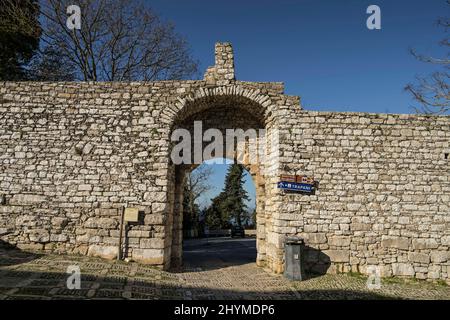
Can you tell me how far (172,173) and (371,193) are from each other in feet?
15.6

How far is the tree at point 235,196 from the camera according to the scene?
28.2 metres

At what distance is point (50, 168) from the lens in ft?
23.4

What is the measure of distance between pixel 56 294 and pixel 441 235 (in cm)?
783

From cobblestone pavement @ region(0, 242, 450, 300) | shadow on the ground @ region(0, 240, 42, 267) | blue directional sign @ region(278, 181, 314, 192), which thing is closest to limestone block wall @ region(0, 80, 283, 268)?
shadow on the ground @ region(0, 240, 42, 267)

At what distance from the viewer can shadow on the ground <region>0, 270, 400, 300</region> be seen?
14.9ft

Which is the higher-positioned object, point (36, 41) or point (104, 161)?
point (36, 41)

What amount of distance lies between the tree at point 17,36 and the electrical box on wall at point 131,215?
926cm

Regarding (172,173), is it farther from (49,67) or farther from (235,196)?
(235,196)

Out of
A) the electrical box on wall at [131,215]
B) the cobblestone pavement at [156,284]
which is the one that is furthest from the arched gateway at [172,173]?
the cobblestone pavement at [156,284]

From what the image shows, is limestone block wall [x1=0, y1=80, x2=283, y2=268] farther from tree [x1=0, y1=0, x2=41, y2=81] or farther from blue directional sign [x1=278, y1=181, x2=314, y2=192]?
tree [x1=0, y1=0, x2=41, y2=81]

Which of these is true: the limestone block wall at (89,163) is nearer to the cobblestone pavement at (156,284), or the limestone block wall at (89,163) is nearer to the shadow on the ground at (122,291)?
the cobblestone pavement at (156,284)

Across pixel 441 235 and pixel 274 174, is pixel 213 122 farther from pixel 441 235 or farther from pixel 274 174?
pixel 441 235

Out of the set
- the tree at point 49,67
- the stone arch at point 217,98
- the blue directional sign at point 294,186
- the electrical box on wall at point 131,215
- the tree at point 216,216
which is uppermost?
the tree at point 49,67
